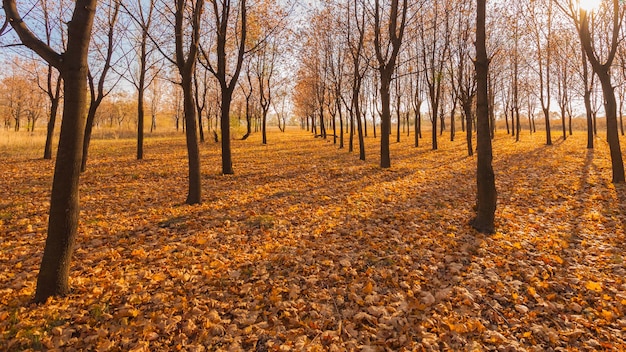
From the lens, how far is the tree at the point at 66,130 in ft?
11.5

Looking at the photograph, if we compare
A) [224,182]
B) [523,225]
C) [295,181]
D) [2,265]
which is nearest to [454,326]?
[523,225]

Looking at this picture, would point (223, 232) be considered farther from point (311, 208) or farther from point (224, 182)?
point (224, 182)

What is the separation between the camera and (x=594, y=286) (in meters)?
4.31

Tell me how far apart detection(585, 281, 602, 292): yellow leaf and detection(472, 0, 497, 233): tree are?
2.07 meters

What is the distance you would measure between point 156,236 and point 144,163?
1042 centimetres

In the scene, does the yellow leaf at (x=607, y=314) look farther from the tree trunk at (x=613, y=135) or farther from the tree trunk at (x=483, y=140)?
the tree trunk at (x=613, y=135)

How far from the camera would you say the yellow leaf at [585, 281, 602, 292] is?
168 inches

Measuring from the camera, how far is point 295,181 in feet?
37.1

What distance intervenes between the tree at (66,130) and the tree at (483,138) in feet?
22.4

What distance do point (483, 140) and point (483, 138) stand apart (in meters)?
0.04

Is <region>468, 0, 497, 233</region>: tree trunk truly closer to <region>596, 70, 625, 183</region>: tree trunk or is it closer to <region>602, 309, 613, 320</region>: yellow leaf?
<region>602, 309, 613, 320</region>: yellow leaf

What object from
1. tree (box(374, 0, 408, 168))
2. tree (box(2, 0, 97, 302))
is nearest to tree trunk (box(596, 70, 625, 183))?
tree (box(374, 0, 408, 168))

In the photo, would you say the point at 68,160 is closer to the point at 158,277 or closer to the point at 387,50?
the point at 158,277

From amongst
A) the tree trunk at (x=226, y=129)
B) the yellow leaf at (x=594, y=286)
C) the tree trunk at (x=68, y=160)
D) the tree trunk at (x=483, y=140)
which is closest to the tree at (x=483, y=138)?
the tree trunk at (x=483, y=140)
